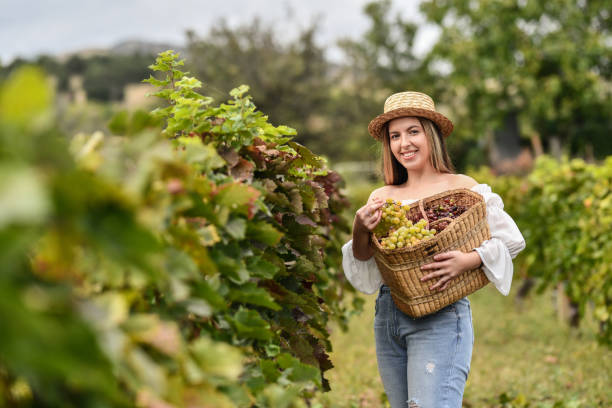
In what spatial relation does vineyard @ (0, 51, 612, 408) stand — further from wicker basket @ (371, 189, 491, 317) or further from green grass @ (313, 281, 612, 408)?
green grass @ (313, 281, 612, 408)

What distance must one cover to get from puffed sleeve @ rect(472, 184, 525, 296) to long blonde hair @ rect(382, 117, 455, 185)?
281 mm

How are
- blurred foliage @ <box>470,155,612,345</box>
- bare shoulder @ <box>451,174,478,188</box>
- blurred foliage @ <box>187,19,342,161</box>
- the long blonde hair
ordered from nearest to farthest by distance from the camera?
bare shoulder @ <box>451,174,478,188</box>
the long blonde hair
blurred foliage @ <box>470,155,612,345</box>
blurred foliage @ <box>187,19,342,161</box>

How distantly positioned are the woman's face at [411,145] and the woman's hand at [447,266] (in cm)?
59

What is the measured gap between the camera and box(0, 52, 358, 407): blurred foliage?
796mm

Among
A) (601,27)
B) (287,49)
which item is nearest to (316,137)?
(287,49)

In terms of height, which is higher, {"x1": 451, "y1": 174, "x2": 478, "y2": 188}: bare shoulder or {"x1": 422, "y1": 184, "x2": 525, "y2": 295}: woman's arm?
{"x1": 451, "y1": 174, "x2": 478, "y2": 188}: bare shoulder

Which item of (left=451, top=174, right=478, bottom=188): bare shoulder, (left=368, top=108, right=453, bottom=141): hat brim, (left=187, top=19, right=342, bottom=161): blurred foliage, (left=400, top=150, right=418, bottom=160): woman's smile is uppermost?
(left=187, top=19, right=342, bottom=161): blurred foliage

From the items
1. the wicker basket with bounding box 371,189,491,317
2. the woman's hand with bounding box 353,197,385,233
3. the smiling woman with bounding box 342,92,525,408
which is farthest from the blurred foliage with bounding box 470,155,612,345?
the woman's hand with bounding box 353,197,385,233

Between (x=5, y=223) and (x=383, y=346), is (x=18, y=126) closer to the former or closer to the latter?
(x=5, y=223)

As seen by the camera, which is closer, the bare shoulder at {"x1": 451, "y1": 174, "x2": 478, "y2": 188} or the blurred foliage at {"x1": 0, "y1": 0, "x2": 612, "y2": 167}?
→ the bare shoulder at {"x1": 451, "y1": 174, "x2": 478, "y2": 188}

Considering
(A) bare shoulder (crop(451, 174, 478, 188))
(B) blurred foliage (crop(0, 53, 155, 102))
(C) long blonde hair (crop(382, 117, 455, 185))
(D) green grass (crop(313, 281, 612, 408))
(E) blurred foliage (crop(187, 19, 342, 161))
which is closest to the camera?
(A) bare shoulder (crop(451, 174, 478, 188))

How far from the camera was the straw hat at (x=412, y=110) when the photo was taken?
3070 millimetres

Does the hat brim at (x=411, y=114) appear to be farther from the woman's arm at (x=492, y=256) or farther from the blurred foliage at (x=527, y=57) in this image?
the blurred foliage at (x=527, y=57)

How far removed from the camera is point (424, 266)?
104 inches
